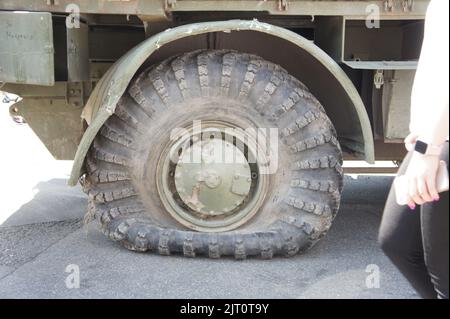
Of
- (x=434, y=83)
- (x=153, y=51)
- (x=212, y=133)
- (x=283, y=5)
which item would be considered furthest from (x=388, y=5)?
(x=434, y=83)

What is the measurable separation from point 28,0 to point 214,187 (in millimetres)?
1586

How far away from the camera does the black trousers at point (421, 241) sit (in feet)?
6.25

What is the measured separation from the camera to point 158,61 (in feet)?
13.2

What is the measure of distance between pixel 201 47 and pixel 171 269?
4.94 ft

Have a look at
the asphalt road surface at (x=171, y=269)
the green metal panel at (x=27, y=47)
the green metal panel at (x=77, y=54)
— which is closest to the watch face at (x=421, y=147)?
the asphalt road surface at (x=171, y=269)

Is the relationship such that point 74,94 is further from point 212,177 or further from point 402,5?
point 402,5

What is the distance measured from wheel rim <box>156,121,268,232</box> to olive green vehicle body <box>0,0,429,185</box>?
0.53 meters

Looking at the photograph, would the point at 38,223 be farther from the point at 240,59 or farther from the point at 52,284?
the point at 240,59

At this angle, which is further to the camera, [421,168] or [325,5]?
[325,5]

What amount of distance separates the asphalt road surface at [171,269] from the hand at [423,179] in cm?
141

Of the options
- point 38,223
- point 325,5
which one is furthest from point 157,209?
point 325,5

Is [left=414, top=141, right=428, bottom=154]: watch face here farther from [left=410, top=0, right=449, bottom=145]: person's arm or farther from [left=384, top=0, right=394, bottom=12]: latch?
[left=384, top=0, right=394, bottom=12]: latch

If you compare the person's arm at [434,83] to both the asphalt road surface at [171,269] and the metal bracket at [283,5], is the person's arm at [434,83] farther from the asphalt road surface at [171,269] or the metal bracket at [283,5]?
the metal bracket at [283,5]

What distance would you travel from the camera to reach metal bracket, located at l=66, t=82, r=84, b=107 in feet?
15.2
